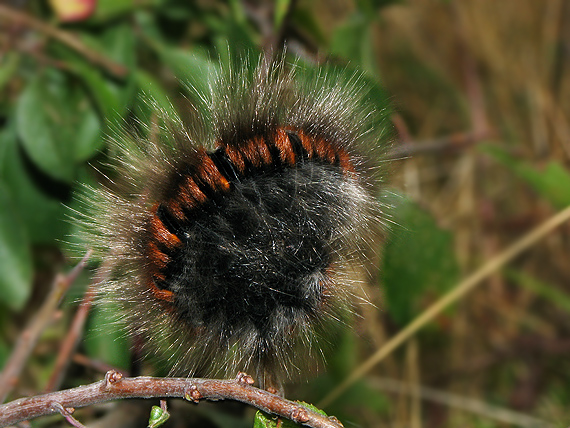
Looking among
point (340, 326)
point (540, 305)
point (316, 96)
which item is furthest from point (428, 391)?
point (316, 96)

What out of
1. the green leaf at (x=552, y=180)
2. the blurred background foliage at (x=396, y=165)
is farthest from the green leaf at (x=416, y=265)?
the green leaf at (x=552, y=180)

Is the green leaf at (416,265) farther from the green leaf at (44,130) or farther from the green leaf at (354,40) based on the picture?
the green leaf at (44,130)

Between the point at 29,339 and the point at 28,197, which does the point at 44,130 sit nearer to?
the point at 28,197

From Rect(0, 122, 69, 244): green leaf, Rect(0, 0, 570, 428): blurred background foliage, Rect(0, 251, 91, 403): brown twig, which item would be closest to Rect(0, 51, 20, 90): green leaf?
Rect(0, 0, 570, 428): blurred background foliage

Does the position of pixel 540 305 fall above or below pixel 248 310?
above

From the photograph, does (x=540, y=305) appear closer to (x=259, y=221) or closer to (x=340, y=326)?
(x=340, y=326)

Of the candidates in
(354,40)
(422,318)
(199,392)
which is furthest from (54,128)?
(422,318)

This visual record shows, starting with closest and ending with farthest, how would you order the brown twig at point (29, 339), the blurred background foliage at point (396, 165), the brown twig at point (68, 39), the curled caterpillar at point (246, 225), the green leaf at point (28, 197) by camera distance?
the curled caterpillar at point (246, 225), the brown twig at point (29, 339), the blurred background foliage at point (396, 165), the green leaf at point (28, 197), the brown twig at point (68, 39)
